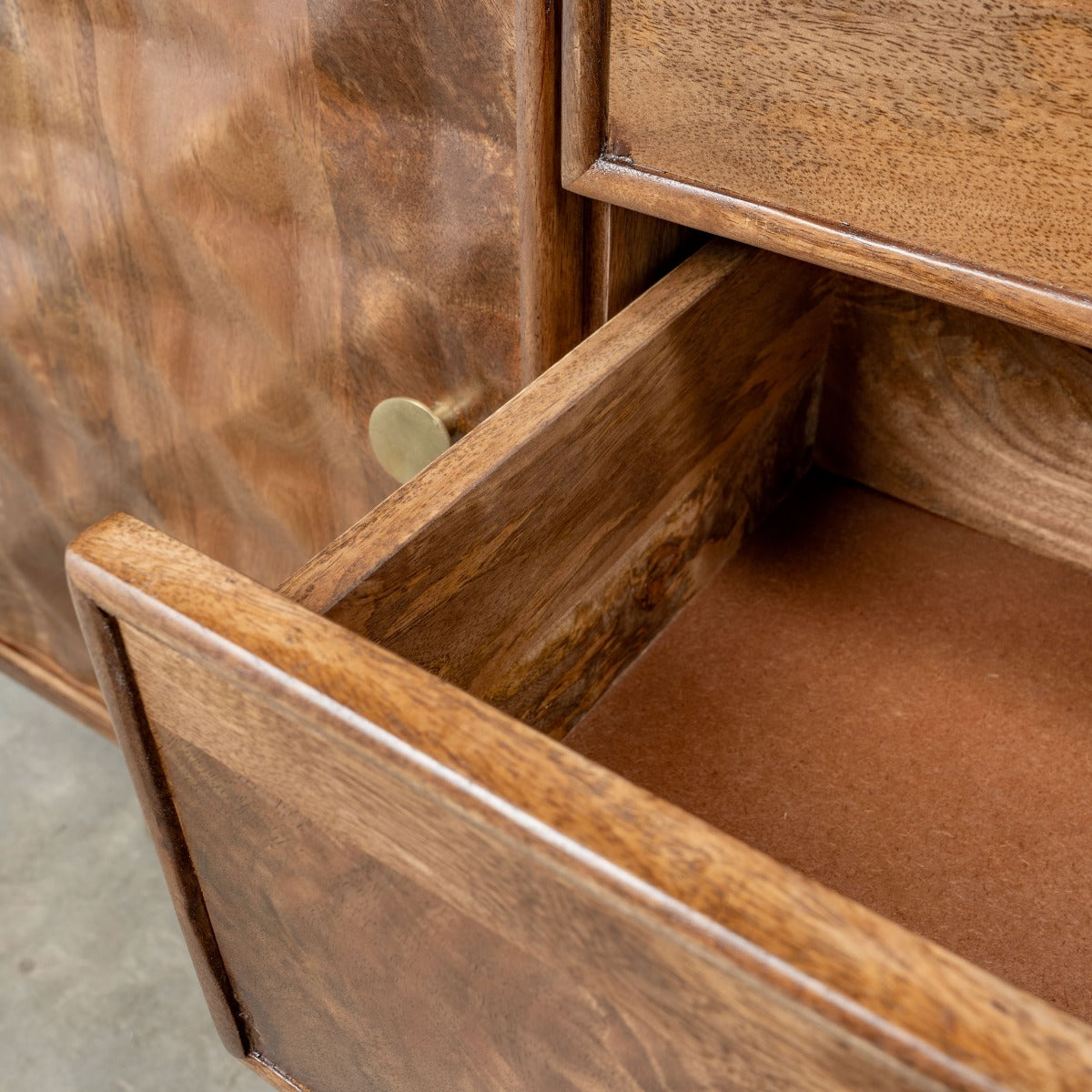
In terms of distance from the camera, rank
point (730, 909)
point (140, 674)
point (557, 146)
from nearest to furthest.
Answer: point (730, 909) < point (140, 674) < point (557, 146)

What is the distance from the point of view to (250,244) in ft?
1.96

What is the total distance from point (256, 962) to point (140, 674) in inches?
5.4

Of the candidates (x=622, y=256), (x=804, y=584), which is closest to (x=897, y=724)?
(x=804, y=584)

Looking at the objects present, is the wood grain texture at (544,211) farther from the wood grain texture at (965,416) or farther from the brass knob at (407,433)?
the wood grain texture at (965,416)

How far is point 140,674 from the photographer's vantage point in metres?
0.36

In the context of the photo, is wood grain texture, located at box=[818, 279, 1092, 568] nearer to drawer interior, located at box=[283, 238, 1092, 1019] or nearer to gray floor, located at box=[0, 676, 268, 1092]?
drawer interior, located at box=[283, 238, 1092, 1019]

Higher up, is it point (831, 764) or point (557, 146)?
point (557, 146)

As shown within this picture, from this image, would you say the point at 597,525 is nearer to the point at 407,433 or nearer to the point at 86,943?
the point at 407,433

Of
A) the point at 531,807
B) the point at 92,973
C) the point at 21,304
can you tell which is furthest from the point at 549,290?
the point at 92,973

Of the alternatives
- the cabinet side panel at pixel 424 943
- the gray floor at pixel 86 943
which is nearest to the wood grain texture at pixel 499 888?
the cabinet side panel at pixel 424 943

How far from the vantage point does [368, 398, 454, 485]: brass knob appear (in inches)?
22.5

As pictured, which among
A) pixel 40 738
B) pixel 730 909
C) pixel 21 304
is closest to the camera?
pixel 730 909

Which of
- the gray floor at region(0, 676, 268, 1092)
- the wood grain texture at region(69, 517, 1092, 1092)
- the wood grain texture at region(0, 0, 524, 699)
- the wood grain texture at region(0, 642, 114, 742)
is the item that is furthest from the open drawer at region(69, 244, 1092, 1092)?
the wood grain texture at region(0, 642, 114, 742)

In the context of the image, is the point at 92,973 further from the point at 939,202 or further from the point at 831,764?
the point at 939,202
